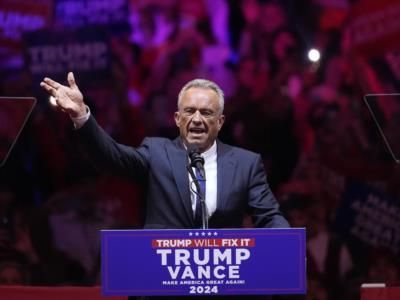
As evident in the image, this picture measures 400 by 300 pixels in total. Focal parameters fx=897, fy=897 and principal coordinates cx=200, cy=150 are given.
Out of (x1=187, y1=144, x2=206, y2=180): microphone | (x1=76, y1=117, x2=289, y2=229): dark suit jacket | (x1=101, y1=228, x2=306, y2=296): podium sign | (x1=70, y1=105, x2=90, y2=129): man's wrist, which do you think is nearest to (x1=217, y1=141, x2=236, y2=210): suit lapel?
(x1=76, y1=117, x2=289, y2=229): dark suit jacket

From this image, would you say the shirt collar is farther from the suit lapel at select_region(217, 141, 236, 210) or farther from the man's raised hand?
the man's raised hand

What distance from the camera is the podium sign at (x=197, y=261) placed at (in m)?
2.42

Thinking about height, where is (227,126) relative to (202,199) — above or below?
above

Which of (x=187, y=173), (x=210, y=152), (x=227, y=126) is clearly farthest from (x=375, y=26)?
(x=187, y=173)

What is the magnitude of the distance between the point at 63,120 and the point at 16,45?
0.58 m

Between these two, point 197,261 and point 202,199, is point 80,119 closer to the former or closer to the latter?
point 202,199

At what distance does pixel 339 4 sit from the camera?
602 centimetres

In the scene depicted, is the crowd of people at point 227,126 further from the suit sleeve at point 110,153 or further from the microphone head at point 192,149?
the microphone head at point 192,149

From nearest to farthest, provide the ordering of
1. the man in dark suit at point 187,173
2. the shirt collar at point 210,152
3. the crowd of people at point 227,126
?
the man in dark suit at point 187,173 < the shirt collar at point 210,152 < the crowd of people at point 227,126

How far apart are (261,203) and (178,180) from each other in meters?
0.29

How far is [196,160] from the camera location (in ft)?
8.54

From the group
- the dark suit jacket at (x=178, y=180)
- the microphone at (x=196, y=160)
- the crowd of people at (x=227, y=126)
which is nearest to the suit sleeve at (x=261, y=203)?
the dark suit jacket at (x=178, y=180)

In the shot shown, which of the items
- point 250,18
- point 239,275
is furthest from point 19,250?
point 239,275

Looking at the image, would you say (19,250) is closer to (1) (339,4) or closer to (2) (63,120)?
(2) (63,120)
